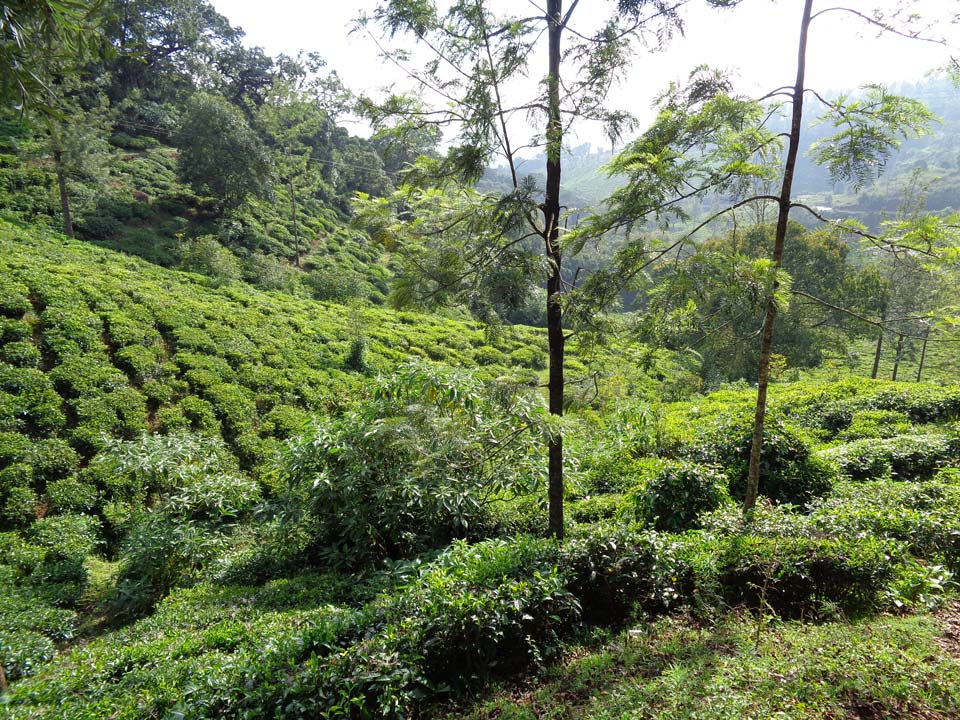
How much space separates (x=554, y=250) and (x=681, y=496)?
3754 millimetres

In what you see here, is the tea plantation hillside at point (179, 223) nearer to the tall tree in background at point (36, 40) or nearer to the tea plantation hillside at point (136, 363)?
the tea plantation hillside at point (136, 363)

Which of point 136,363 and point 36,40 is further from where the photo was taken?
point 136,363

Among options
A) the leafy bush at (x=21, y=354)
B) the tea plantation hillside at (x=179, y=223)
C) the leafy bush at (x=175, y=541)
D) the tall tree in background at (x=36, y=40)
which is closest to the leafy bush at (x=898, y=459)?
the leafy bush at (x=175, y=541)

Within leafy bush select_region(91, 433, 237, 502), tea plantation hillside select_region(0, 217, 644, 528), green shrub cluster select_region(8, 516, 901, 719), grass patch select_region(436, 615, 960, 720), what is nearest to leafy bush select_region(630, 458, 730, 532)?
green shrub cluster select_region(8, 516, 901, 719)

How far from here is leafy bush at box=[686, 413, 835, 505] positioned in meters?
6.70

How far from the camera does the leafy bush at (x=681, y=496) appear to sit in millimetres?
5934

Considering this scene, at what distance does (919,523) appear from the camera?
4.51 m

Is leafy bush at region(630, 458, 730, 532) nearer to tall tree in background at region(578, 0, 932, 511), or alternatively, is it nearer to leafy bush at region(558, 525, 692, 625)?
leafy bush at region(558, 525, 692, 625)

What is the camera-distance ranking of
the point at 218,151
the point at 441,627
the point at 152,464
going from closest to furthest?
the point at 441,627 → the point at 152,464 → the point at 218,151

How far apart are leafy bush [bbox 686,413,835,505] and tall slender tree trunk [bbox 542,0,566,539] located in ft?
10.7

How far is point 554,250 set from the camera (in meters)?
4.46

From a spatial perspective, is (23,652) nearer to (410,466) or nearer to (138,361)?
(410,466)

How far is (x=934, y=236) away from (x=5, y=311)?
46.9ft

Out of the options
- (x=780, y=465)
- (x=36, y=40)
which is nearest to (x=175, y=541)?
(x=36, y=40)
